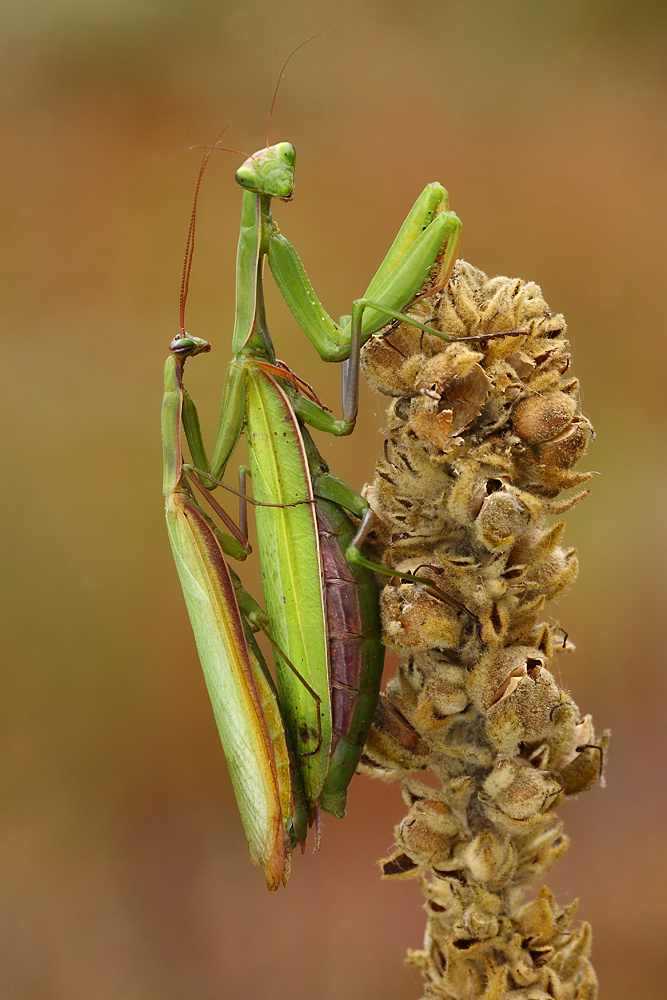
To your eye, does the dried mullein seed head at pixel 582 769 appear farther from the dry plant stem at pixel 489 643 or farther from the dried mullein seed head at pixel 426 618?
the dried mullein seed head at pixel 426 618

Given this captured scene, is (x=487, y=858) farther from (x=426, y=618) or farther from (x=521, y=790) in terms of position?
(x=426, y=618)

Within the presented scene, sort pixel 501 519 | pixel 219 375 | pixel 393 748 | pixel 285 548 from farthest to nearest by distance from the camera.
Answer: pixel 219 375
pixel 285 548
pixel 393 748
pixel 501 519

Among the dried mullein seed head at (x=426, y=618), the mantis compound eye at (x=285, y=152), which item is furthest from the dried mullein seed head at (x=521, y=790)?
the mantis compound eye at (x=285, y=152)

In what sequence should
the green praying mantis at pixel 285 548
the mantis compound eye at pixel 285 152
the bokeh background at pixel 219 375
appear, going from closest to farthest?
1. the green praying mantis at pixel 285 548
2. the mantis compound eye at pixel 285 152
3. the bokeh background at pixel 219 375

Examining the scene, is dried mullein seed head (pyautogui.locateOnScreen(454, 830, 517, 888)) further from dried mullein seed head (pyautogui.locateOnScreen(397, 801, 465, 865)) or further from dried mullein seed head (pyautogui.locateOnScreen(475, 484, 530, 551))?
dried mullein seed head (pyautogui.locateOnScreen(475, 484, 530, 551))

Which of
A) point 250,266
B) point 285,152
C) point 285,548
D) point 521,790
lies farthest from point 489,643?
point 285,152

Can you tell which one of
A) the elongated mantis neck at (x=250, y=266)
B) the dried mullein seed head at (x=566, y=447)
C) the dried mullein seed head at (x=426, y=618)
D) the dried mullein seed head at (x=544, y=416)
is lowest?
the dried mullein seed head at (x=426, y=618)
